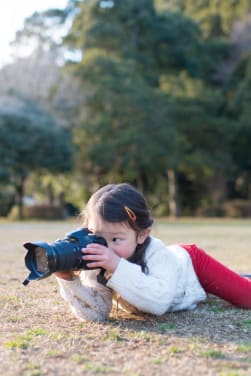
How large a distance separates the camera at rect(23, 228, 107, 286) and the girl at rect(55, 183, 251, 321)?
4 cm

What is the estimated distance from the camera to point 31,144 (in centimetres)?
2719

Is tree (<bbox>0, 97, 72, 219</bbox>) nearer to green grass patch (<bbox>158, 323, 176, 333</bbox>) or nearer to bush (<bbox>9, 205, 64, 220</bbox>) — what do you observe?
bush (<bbox>9, 205, 64, 220</bbox>)

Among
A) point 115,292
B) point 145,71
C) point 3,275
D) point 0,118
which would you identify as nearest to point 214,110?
point 145,71

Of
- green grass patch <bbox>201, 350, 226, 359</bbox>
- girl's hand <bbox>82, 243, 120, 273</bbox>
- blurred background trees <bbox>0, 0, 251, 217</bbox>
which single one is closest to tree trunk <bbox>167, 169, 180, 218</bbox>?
blurred background trees <bbox>0, 0, 251, 217</bbox>

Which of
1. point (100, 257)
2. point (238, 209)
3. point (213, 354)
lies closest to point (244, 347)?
point (213, 354)

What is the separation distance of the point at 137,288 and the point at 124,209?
0.40 metres

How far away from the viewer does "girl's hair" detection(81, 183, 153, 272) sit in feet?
10.5

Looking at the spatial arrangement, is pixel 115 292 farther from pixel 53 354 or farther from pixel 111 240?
pixel 53 354

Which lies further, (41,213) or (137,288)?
(41,213)

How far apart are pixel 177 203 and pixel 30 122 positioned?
8.06 metres

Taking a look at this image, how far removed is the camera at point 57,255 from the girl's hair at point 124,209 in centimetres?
16

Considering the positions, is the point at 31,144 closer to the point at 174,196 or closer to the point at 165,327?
the point at 174,196

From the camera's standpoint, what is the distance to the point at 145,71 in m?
30.8

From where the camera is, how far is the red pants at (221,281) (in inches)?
151
